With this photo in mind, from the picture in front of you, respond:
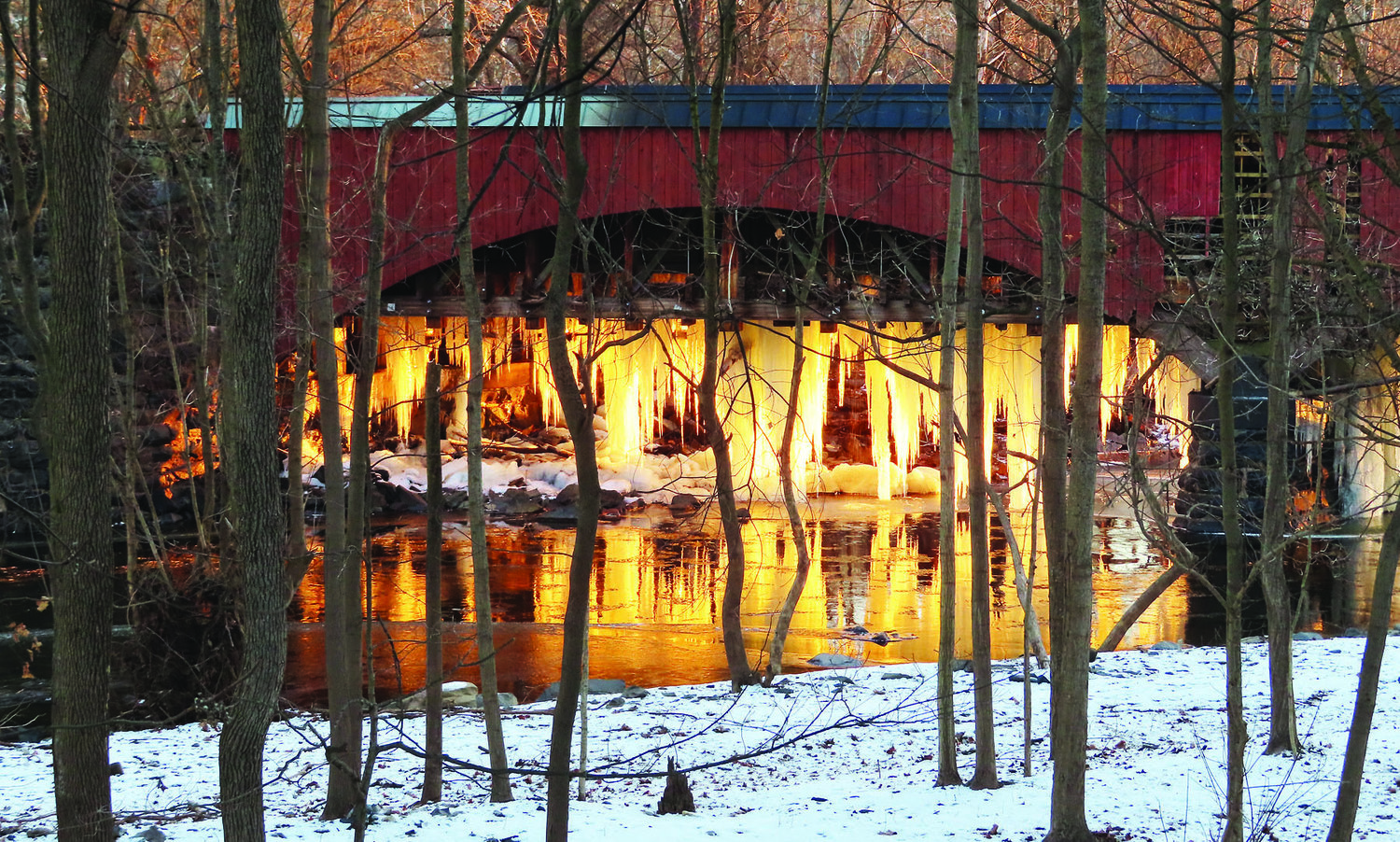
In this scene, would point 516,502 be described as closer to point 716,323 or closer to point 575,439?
point 716,323

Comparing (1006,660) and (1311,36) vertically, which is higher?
(1311,36)

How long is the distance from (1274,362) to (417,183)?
15.0 m

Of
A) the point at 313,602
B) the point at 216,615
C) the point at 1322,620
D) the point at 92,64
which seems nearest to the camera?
the point at 92,64

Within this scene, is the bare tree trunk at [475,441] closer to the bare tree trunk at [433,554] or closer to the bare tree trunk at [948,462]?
the bare tree trunk at [433,554]

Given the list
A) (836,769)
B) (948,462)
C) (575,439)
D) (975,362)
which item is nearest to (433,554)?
(575,439)

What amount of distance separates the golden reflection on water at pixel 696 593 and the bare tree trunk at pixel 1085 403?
4488 millimetres

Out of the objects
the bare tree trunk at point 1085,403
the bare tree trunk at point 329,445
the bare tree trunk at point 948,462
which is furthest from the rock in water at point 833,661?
the bare tree trunk at point 1085,403

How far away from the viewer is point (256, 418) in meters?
4.01

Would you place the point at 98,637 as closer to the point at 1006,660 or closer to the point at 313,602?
the point at 1006,660

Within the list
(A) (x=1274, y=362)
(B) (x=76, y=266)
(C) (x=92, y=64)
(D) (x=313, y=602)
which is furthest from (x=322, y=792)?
(D) (x=313, y=602)

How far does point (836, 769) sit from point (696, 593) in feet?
22.6

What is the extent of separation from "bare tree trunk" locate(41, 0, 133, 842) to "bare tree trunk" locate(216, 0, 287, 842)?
2.39 feet

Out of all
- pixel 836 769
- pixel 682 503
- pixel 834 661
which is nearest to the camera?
pixel 836 769

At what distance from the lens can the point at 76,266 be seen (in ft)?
14.7
